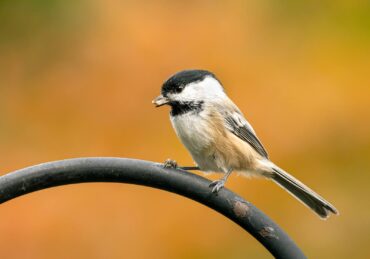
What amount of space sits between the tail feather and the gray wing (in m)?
0.14

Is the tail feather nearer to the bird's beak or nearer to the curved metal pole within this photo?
the bird's beak

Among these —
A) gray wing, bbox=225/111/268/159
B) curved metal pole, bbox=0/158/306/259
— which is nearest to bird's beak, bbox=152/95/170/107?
gray wing, bbox=225/111/268/159

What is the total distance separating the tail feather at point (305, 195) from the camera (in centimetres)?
291

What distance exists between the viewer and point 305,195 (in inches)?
122

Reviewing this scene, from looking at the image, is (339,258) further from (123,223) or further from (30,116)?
(30,116)

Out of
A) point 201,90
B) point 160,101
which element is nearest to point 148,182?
point 160,101

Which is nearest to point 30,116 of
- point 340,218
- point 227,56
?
point 227,56

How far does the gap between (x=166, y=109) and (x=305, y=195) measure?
53.8 inches

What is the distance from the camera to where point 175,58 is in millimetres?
4379

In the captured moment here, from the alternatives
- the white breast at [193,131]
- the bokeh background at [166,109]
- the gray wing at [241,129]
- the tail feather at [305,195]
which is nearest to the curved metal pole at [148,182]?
the tail feather at [305,195]

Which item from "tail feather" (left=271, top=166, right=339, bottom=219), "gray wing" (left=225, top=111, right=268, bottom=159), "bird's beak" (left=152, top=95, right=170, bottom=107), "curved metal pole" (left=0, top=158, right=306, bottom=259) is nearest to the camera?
"curved metal pole" (left=0, top=158, right=306, bottom=259)

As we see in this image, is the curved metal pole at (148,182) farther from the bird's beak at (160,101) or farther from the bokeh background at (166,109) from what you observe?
the bokeh background at (166,109)

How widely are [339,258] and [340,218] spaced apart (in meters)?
0.24

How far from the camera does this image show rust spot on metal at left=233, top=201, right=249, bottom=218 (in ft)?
6.98
